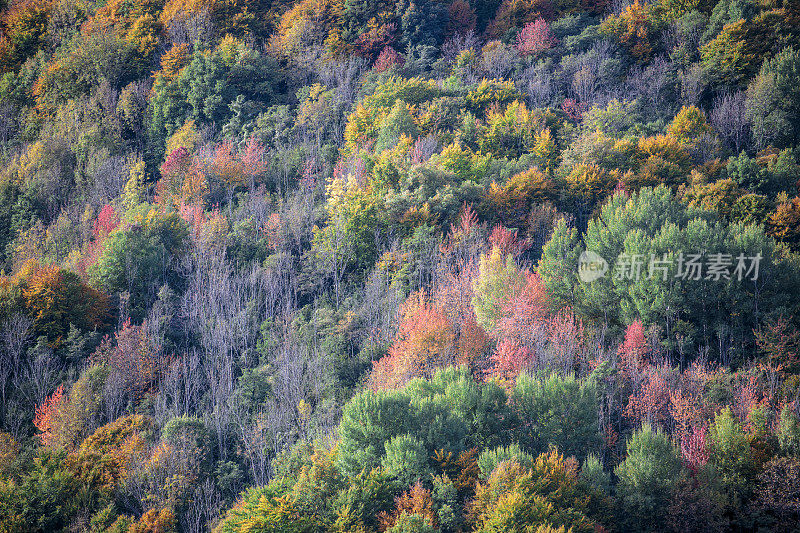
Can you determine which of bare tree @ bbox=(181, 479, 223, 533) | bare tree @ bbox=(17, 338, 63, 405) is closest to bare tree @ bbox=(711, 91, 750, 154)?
bare tree @ bbox=(181, 479, 223, 533)

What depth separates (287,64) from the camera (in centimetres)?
6028

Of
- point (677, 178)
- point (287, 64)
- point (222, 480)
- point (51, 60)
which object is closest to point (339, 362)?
point (222, 480)

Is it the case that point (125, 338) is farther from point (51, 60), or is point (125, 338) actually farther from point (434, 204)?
point (51, 60)

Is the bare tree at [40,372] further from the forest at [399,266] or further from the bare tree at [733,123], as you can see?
the bare tree at [733,123]

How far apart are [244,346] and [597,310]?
17.9 m

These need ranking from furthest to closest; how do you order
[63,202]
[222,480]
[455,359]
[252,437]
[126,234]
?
[63,202], [126,234], [455,359], [252,437], [222,480]

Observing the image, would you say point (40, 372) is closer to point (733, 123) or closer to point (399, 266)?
point (399, 266)

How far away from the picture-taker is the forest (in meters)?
24.7

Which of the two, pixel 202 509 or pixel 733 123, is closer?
pixel 202 509

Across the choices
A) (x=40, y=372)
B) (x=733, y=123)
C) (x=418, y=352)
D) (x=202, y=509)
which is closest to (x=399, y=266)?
(x=418, y=352)

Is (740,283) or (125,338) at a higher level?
(740,283)

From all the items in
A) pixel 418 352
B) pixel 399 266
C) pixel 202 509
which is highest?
pixel 399 266

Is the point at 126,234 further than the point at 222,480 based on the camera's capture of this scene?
Yes

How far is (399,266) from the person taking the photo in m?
39.3
